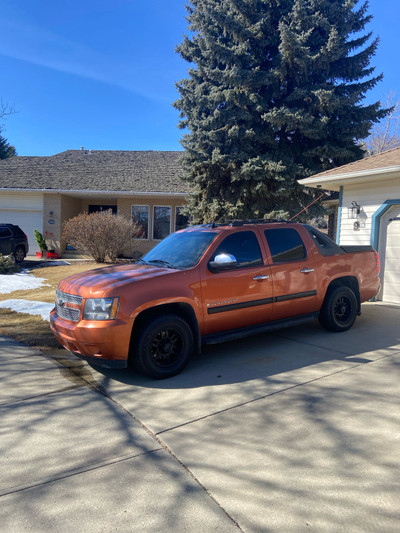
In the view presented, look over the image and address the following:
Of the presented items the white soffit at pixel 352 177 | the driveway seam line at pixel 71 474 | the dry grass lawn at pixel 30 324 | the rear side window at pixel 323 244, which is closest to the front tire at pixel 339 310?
the rear side window at pixel 323 244

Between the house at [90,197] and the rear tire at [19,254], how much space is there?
110 inches

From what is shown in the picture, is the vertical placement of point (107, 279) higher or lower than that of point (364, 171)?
lower

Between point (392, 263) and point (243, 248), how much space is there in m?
4.94

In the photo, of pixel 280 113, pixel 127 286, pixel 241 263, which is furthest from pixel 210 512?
pixel 280 113

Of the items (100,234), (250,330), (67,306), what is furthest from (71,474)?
(100,234)

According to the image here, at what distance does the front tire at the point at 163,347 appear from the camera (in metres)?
4.38

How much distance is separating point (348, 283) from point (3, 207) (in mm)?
18928

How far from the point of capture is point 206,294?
15.9 feet

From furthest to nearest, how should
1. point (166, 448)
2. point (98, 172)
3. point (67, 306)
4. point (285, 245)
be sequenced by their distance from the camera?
point (98, 172) → point (285, 245) → point (67, 306) → point (166, 448)

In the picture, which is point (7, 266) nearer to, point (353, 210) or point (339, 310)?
point (353, 210)

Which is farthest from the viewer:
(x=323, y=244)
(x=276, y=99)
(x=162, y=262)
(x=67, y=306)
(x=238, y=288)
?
(x=276, y=99)

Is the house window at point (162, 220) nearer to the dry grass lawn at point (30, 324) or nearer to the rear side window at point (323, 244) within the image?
the dry grass lawn at point (30, 324)

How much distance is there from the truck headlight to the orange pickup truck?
1cm

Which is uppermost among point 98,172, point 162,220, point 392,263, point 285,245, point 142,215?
point 98,172
